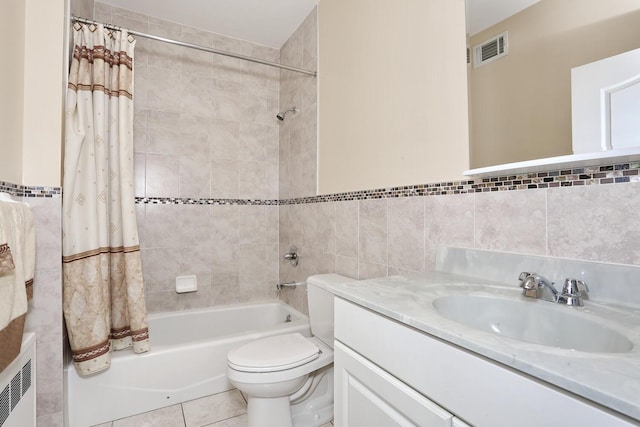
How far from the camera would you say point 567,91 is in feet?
2.72

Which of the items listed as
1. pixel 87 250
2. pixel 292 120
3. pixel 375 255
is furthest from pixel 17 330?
pixel 292 120

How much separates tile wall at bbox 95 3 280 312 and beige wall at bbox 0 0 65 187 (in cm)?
81

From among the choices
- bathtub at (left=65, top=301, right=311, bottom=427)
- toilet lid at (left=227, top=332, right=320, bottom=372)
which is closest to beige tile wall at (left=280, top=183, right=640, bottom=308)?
toilet lid at (left=227, top=332, right=320, bottom=372)

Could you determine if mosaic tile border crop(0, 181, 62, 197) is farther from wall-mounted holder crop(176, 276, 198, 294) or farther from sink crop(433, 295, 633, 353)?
sink crop(433, 295, 633, 353)

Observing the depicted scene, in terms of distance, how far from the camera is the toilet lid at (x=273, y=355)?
132 centimetres

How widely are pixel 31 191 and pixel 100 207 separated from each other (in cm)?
27

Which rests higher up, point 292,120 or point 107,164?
point 292,120

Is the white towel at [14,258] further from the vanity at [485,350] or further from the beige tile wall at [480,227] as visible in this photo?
the beige tile wall at [480,227]

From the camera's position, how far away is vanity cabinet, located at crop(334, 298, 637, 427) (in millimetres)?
456

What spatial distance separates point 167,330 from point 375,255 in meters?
1.71

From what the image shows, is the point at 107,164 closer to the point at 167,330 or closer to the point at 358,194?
the point at 167,330

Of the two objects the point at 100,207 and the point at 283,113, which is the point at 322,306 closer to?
the point at 100,207

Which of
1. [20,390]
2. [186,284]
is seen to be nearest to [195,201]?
[186,284]

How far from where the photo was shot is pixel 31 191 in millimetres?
1349
